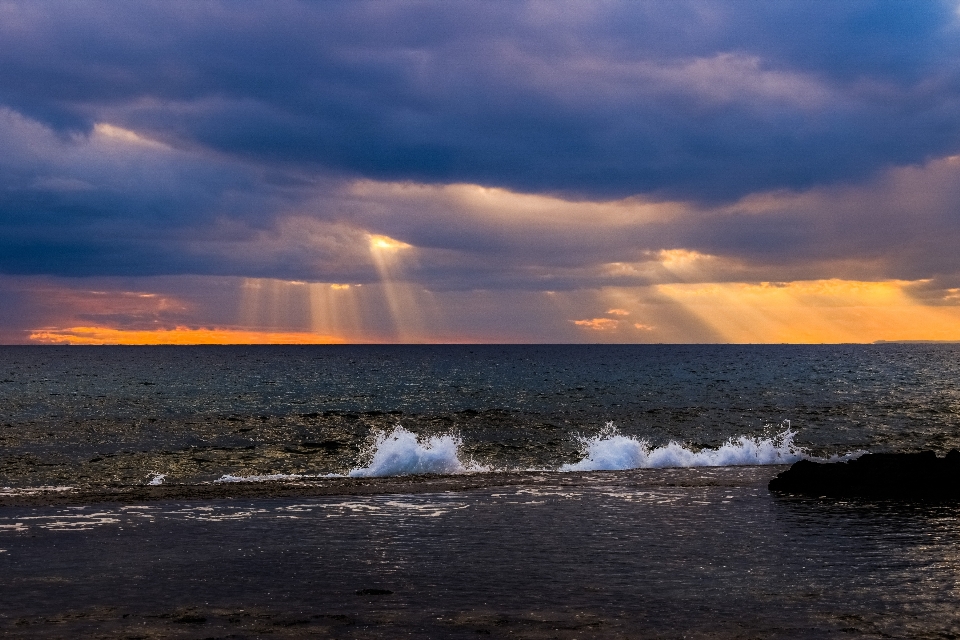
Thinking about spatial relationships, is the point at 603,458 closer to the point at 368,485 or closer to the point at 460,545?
the point at 368,485

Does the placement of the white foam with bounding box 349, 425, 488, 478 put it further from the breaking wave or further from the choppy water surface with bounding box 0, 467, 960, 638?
the choppy water surface with bounding box 0, 467, 960, 638

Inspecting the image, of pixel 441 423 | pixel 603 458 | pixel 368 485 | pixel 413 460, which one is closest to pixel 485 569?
pixel 368 485

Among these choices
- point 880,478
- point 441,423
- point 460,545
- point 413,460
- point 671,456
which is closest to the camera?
point 460,545

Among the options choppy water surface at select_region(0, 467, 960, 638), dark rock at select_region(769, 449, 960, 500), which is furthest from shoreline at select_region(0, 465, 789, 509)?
dark rock at select_region(769, 449, 960, 500)

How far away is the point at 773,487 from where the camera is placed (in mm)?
24719

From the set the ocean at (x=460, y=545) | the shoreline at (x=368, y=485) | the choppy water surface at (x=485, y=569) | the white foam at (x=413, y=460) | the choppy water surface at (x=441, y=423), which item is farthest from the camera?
the choppy water surface at (x=441, y=423)

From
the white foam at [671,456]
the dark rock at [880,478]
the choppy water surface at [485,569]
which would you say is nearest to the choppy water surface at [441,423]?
the white foam at [671,456]

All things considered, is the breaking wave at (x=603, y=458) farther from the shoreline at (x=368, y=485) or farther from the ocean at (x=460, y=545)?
the shoreline at (x=368, y=485)

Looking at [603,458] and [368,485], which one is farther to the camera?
[603,458]

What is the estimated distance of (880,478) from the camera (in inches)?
941

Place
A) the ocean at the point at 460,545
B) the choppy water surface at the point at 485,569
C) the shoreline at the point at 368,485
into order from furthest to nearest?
the shoreline at the point at 368,485
the ocean at the point at 460,545
the choppy water surface at the point at 485,569

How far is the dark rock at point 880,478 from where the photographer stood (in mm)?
23281

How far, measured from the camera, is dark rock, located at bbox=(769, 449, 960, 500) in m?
23.3

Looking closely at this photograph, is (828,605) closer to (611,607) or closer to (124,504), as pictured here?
(611,607)
